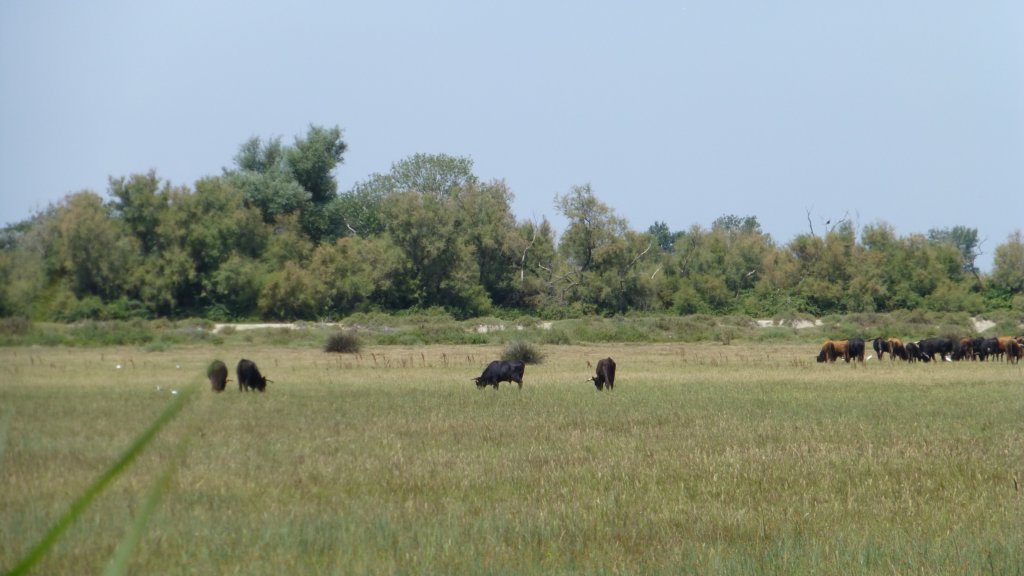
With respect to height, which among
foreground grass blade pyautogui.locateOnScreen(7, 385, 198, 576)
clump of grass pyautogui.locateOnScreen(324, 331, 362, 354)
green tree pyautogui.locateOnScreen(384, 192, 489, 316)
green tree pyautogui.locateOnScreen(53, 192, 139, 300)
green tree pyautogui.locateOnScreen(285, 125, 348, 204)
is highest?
green tree pyautogui.locateOnScreen(285, 125, 348, 204)

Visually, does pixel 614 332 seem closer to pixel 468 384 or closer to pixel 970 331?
pixel 970 331

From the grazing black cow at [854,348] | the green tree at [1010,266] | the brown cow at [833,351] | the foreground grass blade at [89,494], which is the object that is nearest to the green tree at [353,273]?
the brown cow at [833,351]

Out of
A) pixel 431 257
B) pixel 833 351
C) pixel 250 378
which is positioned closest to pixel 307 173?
pixel 431 257

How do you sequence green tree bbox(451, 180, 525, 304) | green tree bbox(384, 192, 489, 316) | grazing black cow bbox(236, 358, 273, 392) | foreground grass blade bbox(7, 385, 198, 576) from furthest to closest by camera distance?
green tree bbox(451, 180, 525, 304), green tree bbox(384, 192, 489, 316), grazing black cow bbox(236, 358, 273, 392), foreground grass blade bbox(7, 385, 198, 576)

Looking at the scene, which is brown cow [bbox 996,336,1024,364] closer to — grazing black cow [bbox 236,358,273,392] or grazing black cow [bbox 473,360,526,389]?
grazing black cow [bbox 473,360,526,389]

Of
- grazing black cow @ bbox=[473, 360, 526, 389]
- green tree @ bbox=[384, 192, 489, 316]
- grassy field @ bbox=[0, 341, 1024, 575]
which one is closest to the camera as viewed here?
grassy field @ bbox=[0, 341, 1024, 575]

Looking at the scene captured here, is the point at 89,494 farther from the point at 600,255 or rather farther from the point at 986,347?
the point at 600,255

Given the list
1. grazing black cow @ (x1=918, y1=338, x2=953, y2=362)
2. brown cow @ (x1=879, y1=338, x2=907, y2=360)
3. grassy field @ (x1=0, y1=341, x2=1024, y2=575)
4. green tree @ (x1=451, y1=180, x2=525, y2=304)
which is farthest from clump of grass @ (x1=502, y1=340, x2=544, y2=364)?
green tree @ (x1=451, y1=180, x2=525, y2=304)

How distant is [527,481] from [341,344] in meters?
27.7

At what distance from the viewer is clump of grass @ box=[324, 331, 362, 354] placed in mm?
37875

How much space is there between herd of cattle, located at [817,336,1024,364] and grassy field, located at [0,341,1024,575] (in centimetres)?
1394

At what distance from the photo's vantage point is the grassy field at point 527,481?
762 cm

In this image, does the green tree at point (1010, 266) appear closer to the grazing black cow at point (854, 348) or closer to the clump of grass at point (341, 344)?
the grazing black cow at point (854, 348)

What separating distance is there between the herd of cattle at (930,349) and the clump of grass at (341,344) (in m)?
16.6
